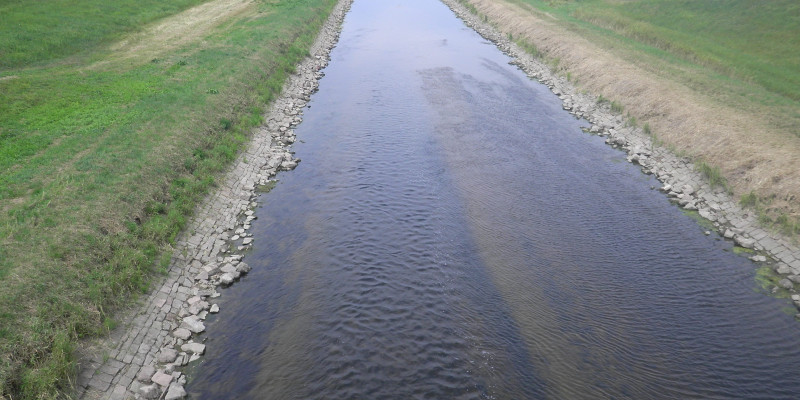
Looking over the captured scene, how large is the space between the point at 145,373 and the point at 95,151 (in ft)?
43.3

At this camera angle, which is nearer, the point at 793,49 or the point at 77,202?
the point at 77,202

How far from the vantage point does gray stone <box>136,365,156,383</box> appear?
14.1 m

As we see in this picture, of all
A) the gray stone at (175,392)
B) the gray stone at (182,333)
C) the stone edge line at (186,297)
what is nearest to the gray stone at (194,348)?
the stone edge line at (186,297)

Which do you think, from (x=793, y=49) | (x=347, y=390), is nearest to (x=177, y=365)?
(x=347, y=390)

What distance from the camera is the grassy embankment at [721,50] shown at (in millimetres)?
27656

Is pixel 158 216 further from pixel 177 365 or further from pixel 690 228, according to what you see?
pixel 690 228

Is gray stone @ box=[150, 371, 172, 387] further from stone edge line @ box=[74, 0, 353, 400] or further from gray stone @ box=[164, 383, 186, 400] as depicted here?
gray stone @ box=[164, 383, 186, 400]

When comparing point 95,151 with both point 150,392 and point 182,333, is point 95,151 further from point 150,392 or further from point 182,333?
point 150,392

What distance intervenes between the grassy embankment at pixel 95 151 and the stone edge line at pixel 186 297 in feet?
2.20

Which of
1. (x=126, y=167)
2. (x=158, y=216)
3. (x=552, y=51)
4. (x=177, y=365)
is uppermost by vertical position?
(x=552, y=51)

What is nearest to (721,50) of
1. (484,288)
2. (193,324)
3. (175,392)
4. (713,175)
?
(713,175)

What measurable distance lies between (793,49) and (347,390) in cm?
4815

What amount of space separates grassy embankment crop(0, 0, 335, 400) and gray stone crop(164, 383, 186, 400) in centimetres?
260

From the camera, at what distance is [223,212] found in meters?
23.3
